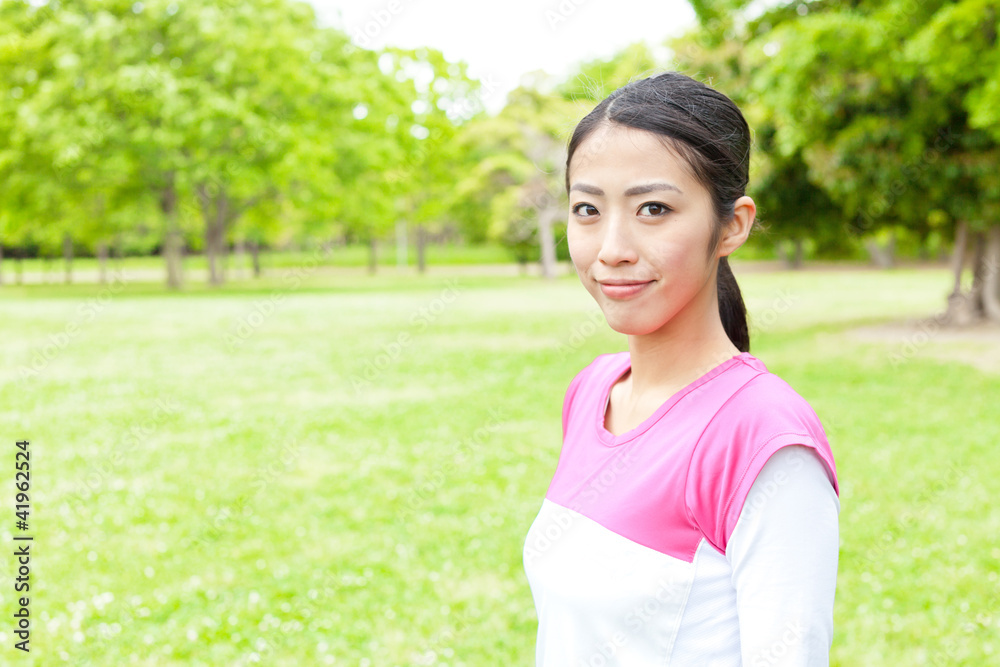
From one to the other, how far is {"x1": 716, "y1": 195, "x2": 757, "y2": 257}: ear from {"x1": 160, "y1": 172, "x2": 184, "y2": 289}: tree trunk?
35674mm

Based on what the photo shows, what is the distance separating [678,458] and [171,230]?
119 feet

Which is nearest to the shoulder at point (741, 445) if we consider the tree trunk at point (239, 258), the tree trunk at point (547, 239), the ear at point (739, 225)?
the ear at point (739, 225)

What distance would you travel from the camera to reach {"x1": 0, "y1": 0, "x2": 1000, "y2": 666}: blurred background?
480 cm

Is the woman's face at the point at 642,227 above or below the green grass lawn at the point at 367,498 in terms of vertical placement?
above

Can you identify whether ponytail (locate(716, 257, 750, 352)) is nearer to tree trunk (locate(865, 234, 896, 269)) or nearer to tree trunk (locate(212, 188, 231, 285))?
tree trunk (locate(212, 188, 231, 285))

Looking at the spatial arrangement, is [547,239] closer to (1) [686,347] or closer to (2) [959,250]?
(2) [959,250]

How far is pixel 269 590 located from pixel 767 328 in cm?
1524

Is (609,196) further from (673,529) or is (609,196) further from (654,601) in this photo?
(654,601)

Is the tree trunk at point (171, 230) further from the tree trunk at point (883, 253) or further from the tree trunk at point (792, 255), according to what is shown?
the tree trunk at point (883, 253)

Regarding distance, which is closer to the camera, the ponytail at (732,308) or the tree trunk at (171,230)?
the ponytail at (732,308)

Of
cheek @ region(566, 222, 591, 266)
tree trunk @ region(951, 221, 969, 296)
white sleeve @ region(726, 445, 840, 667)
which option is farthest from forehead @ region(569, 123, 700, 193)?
tree trunk @ region(951, 221, 969, 296)

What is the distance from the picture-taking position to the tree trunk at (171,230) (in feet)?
112

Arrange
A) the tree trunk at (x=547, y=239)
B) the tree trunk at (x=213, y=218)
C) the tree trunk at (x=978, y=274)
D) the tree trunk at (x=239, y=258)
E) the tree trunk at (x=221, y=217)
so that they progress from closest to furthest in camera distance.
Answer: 1. the tree trunk at (x=978, y=274)
2. the tree trunk at (x=213, y=218)
3. the tree trunk at (x=221, y=217)
4. the tree trunk at (x=547, y=239)
5. the tree trunk at (x=239, y=258)

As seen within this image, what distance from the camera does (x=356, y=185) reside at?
3800cm
